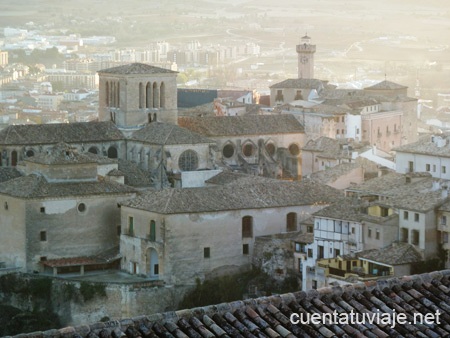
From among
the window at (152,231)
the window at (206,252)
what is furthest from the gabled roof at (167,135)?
the window at (206,252)

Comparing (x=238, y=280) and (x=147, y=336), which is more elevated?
(x=147, y=336)

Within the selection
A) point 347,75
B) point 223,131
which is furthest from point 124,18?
point 223,131

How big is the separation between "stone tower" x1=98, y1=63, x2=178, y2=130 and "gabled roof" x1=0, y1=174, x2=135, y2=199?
8.12 metres

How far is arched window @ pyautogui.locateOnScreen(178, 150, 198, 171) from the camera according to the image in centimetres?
4559

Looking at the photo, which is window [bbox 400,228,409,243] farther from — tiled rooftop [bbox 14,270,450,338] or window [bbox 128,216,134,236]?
tiled rooftop [bbox 14,270,450,338]

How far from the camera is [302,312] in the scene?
40.7 ft

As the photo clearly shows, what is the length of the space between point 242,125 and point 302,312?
3765 cm

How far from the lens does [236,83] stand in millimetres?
116750

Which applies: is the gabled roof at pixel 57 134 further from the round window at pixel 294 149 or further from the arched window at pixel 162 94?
the round window at pixel 294 149

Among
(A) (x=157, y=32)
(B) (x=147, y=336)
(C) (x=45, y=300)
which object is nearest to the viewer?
(B) (x=147, y=336)

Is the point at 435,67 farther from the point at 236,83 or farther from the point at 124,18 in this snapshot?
the point at 124,18

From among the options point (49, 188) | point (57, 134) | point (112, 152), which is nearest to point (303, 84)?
point (112, 152)

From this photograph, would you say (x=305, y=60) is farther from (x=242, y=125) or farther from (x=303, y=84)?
Result: (x=242, y=125)

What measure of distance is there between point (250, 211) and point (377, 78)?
79.0 meters
